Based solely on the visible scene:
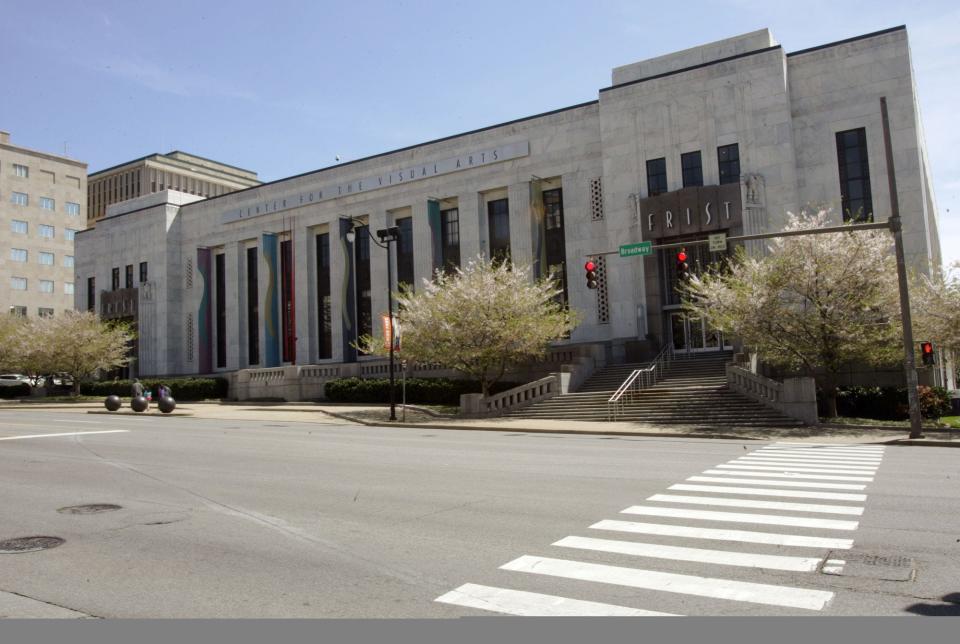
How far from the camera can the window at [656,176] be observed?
36.6 metres

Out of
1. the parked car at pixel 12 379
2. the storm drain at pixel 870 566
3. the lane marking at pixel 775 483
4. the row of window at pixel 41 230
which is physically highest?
the row of window at pixel 41 230

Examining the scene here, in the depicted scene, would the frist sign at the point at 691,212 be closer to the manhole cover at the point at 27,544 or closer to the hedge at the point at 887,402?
the hedge at the point at 887,402

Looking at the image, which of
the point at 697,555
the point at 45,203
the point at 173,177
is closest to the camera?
the point at 697,555

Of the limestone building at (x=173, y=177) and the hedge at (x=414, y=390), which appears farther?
the limestone building at (x=173, y=177)

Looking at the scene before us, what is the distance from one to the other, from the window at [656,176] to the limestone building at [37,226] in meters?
78.1

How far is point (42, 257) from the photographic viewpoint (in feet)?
301

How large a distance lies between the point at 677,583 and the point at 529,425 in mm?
19482

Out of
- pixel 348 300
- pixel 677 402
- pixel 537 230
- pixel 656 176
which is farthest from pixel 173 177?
pixel 677 402

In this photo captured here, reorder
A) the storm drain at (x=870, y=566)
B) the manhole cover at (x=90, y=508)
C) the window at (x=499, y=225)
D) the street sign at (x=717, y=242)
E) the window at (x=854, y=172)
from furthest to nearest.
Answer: the window at (x=499, y=225) → the window at (x=854, y=172) → the street sign at (x=717, y=242) → the manhole cover at (x=90, y=508) → the storm drain at (x=870, y=566)

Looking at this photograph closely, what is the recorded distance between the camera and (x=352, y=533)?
315 inches

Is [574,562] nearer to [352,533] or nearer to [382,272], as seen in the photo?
[352,533]

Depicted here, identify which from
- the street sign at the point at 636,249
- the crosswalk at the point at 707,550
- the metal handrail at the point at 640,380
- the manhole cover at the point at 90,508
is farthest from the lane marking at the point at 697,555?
the metal handrail at the point at 640,380

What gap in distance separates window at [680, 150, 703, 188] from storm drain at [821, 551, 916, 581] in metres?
31.3

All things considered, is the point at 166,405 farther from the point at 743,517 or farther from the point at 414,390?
the point at 743,517
